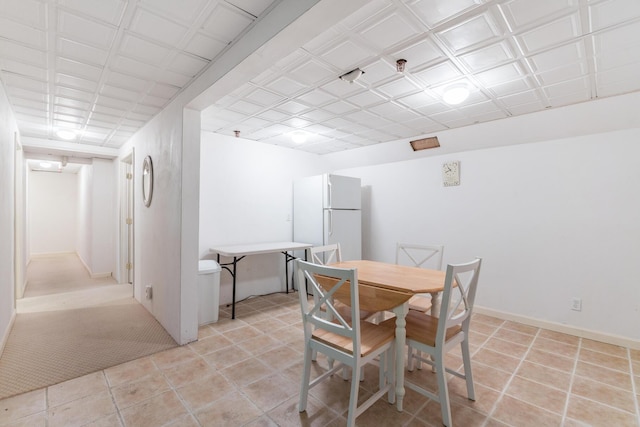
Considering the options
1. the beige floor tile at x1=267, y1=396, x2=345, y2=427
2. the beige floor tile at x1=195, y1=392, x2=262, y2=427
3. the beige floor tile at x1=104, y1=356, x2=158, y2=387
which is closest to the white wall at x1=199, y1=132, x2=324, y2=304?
the beige floor tile at x1=104, y1=356, x2=158, y2=387

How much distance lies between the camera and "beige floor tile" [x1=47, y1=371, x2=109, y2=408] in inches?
73.0

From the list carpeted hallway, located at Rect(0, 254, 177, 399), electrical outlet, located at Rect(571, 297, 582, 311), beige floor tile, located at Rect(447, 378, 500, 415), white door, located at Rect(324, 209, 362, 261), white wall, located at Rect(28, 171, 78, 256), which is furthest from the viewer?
white wall, located at Rect(28, 171, 78, 256)

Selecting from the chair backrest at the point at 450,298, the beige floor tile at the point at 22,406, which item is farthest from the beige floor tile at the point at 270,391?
the beige floor tile at the point at 22,406

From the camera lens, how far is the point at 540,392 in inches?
77.3

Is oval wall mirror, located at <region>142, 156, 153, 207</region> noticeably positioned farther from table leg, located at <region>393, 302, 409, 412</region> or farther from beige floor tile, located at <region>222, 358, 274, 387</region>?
table leg, located at <region>393, 302, 409, 412</region>

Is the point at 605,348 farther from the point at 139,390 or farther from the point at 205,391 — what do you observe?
the point at 139,390

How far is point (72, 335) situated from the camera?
2785 mm

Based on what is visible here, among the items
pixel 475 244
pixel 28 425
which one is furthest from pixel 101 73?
pixel 475 244

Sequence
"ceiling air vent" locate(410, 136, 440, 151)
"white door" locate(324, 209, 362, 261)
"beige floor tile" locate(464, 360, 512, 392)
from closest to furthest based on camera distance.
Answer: "beige floor tile" locate(464, 360, 512, 392) → "ceiling air vent" locate(410, 136, 440, 151) → "white door" locate(324, 209, 362, 261)

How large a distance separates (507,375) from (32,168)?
1035cm

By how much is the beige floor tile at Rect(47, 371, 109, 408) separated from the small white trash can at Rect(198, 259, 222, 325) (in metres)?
1.05

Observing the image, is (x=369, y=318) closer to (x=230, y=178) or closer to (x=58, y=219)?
(x=230, y=178)

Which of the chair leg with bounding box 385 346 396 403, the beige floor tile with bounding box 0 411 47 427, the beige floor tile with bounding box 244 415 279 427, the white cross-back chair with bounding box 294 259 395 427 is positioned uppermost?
the white cross-back chair with bounding box 294 259 395 427

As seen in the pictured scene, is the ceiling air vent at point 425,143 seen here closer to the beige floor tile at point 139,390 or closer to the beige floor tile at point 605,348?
the beige floor tile at point 605,348
